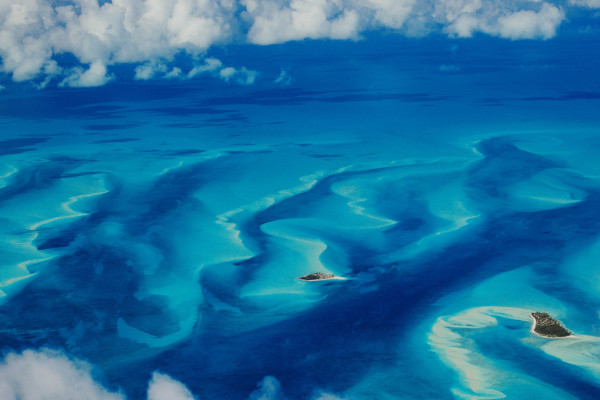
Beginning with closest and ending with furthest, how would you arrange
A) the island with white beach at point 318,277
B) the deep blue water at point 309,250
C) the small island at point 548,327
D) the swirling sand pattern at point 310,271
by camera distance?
the swirling sand pattern at point 310,271 < the deep blue water at point 309,250 < the small island at point 548,327 < the island with white beach at point 318,277

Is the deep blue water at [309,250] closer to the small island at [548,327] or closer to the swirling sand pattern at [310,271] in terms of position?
the swirling sand pattern at [310,271]

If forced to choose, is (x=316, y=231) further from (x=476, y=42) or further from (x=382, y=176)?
(x=476, y=42)

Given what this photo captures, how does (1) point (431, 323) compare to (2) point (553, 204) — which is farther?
(2) point (553, 204)

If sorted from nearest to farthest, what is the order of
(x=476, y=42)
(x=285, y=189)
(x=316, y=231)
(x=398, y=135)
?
(x=316, y=231) < (x=285, y=189) < (x=398, y=135) < (x=476, y=42)

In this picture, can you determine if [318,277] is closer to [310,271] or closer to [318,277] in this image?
[318,277]

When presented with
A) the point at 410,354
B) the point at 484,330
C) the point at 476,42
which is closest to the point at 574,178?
the point at 484,330

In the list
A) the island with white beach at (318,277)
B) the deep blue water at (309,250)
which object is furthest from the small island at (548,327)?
the island with white beach at (318,277)

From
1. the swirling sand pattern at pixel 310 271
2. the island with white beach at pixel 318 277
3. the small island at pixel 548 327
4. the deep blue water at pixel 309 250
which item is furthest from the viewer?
the island with white beach at pixel 318 277
